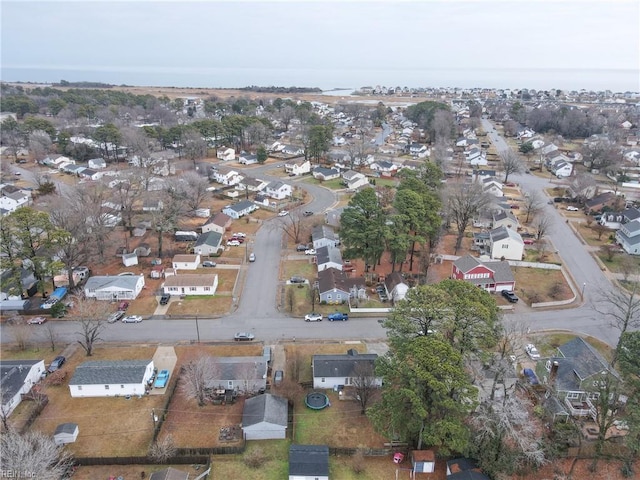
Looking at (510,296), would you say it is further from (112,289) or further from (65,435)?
(112,289)

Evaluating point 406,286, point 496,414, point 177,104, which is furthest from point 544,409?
point 177,104

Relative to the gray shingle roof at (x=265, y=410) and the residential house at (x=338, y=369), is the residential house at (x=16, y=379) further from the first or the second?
the residential house at (x=338, y=369)

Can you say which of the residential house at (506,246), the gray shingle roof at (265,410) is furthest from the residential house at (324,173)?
the gray shingle roof at (265,410)

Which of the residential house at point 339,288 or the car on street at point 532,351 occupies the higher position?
the residential house at point 339,288

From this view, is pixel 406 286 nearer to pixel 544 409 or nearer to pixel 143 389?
pixel 544 409

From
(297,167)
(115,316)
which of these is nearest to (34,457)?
(115,316)
